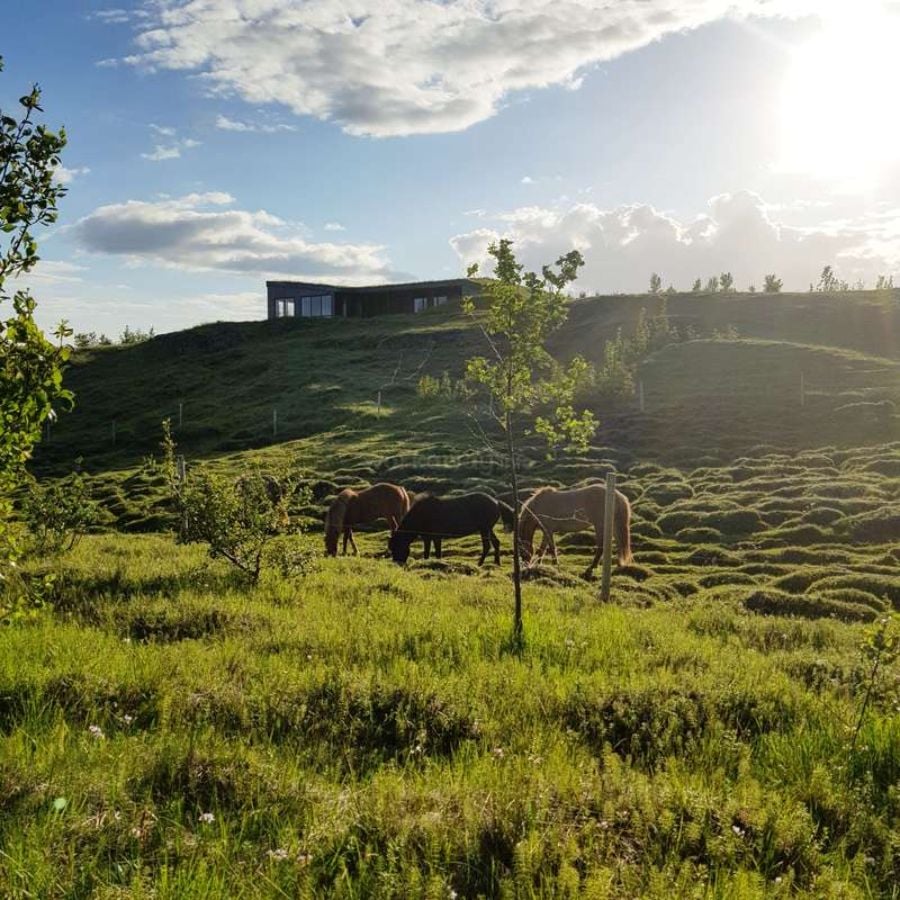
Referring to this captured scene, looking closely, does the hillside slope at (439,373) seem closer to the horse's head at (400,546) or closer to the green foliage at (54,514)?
the horse's head at (400,546)

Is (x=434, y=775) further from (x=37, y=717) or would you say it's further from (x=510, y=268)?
(x=510, y=268)

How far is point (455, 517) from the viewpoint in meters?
21.2

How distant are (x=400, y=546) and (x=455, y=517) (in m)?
2.32

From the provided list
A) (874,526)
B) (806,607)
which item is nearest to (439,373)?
(874,526)

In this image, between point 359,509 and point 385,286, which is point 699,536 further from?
point 385,286

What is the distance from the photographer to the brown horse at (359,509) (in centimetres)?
2188

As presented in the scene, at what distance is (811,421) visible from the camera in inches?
1407

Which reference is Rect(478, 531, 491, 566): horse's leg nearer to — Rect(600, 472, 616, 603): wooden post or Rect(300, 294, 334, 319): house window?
Rect(600, 472, 616, 603): wooden post

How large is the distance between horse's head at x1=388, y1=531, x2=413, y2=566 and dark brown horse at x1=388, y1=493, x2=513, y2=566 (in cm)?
100

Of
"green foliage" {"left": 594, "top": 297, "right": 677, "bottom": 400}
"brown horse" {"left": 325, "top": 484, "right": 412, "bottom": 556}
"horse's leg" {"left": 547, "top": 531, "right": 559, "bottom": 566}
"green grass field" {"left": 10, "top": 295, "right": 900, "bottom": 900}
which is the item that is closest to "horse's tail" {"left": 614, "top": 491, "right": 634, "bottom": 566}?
"green grass field" {"left": 10, "top": 295, "right": 900, "bottom": 900}

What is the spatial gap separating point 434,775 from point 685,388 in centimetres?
4223

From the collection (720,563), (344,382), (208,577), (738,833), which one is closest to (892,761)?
(738,833)

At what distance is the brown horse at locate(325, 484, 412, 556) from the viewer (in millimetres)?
21875

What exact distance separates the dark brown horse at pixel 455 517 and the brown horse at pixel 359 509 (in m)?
0.64
